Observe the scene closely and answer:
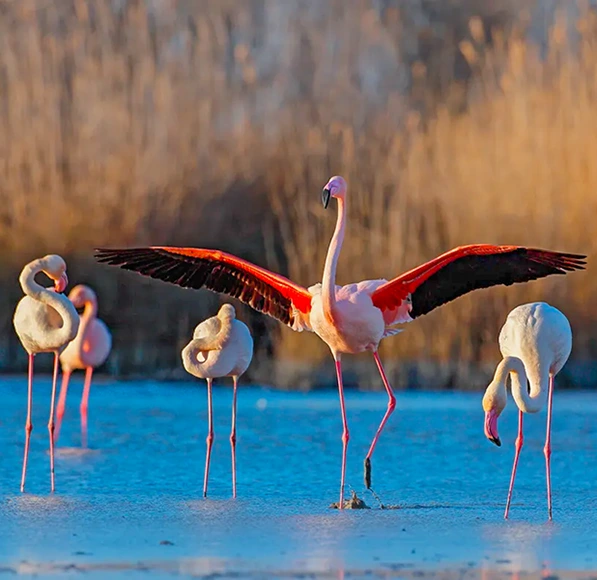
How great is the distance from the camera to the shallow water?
5.21 meters

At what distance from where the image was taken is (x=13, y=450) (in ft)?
29.7

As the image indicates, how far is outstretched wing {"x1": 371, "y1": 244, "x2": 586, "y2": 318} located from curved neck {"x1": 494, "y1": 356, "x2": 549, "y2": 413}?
1.98 ft

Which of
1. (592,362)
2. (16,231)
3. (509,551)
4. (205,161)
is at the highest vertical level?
(205,161)

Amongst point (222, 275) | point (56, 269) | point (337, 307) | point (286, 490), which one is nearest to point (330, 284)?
point (337, 307)

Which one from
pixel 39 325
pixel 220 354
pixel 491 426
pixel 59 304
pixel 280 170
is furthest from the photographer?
pixel 280 170

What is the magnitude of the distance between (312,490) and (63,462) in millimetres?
1835

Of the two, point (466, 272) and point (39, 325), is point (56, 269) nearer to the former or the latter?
point (39, 325)

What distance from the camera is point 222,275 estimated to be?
7914mm

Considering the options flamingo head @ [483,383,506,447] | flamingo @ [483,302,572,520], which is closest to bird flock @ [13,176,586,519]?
flamingo @ [483,302,572,520]

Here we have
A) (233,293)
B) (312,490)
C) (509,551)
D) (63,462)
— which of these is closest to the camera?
(509,551)

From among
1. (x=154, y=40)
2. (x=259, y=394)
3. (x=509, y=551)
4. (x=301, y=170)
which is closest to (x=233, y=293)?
(x=509, y=551)

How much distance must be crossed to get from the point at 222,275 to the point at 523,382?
200cm

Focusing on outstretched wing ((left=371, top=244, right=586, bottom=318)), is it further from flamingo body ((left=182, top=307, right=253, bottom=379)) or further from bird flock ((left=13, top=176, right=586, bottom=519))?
flamingo body ((left=182, top=307, right=253, bottom=379))

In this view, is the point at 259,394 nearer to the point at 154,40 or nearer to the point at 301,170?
the point at 301,170
